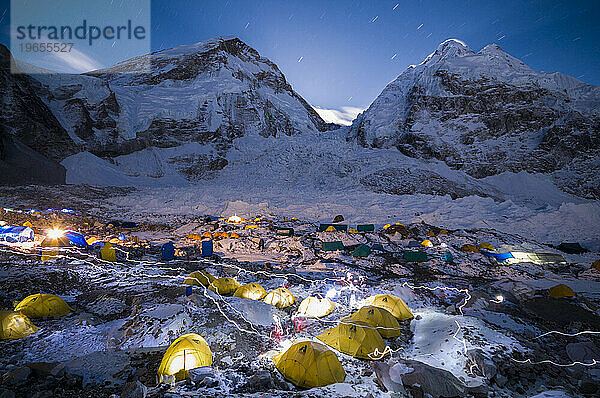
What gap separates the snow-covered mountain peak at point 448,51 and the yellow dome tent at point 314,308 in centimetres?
4974

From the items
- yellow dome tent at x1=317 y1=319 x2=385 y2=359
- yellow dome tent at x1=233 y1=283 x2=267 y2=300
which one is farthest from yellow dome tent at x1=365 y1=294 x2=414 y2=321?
yellow dome tent at x1=233 y1=283 x2=267 y2=300

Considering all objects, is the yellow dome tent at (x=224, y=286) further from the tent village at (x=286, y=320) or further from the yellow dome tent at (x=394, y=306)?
the yellow dome tent at (x=394, y=306)

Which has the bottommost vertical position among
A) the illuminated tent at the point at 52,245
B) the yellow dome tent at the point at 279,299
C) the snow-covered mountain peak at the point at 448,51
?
the yellow dome tent at the point at 279,299

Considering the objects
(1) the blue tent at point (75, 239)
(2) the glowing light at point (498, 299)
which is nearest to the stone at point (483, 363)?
(2) the glowing light at point (498, 299)

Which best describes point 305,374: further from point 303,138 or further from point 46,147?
point 303,138

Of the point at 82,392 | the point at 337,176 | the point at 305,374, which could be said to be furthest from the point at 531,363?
the point at 337,176

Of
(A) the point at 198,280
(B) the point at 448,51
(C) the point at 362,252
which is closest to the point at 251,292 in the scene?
(A) the point at 198,280

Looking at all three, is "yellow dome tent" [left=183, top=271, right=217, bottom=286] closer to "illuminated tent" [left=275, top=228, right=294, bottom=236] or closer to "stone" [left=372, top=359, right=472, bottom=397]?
"stone" [left=372, top=359, right=472, bottom=397]

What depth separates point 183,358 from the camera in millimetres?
5723

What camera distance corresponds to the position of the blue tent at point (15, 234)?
494 inches

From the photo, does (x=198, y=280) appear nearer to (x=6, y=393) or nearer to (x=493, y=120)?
(x=6, y=393)

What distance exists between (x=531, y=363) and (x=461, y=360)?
4.80 ft

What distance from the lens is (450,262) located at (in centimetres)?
1418

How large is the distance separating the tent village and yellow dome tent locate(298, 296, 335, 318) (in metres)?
0.03
